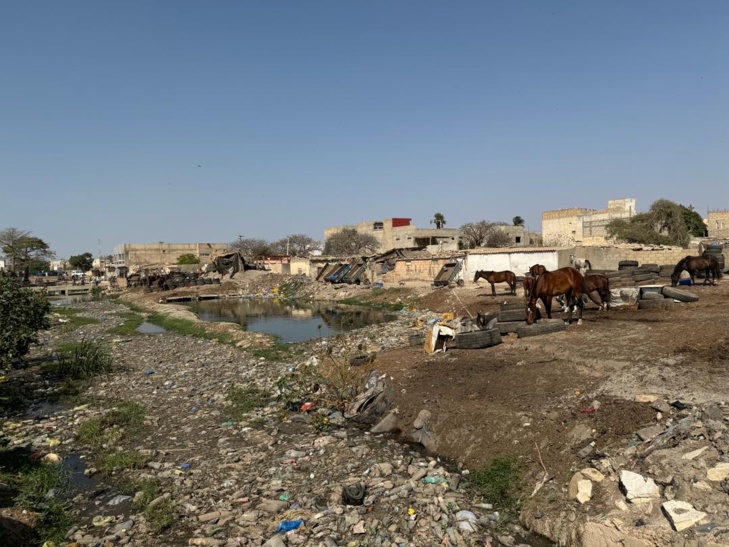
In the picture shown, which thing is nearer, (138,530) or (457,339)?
(138,530)

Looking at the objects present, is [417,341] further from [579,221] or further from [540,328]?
[579,221]

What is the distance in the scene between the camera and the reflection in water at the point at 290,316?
69.3ft

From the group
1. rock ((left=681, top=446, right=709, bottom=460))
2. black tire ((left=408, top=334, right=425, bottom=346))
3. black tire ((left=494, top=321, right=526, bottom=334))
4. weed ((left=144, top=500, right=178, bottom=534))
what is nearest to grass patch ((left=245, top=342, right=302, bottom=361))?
black tire ((left=408, top=334, right=425, bottom=346))

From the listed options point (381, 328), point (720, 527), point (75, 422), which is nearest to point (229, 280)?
point (381, 328)

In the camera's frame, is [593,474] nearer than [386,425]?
Yes

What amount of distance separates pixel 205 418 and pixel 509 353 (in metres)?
6.50

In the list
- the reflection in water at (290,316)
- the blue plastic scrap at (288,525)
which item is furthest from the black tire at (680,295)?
the blue plastic scrap at (288,525)

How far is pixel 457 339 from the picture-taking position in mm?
10734

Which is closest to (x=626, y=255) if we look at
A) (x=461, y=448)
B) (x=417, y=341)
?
(x=417, y=341)

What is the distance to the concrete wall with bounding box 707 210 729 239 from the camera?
1604 inches

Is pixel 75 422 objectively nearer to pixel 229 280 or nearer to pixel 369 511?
pixel 369 511

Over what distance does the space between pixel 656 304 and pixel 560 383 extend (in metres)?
6.78

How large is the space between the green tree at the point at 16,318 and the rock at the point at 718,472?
1328cm

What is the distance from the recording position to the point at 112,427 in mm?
8812
